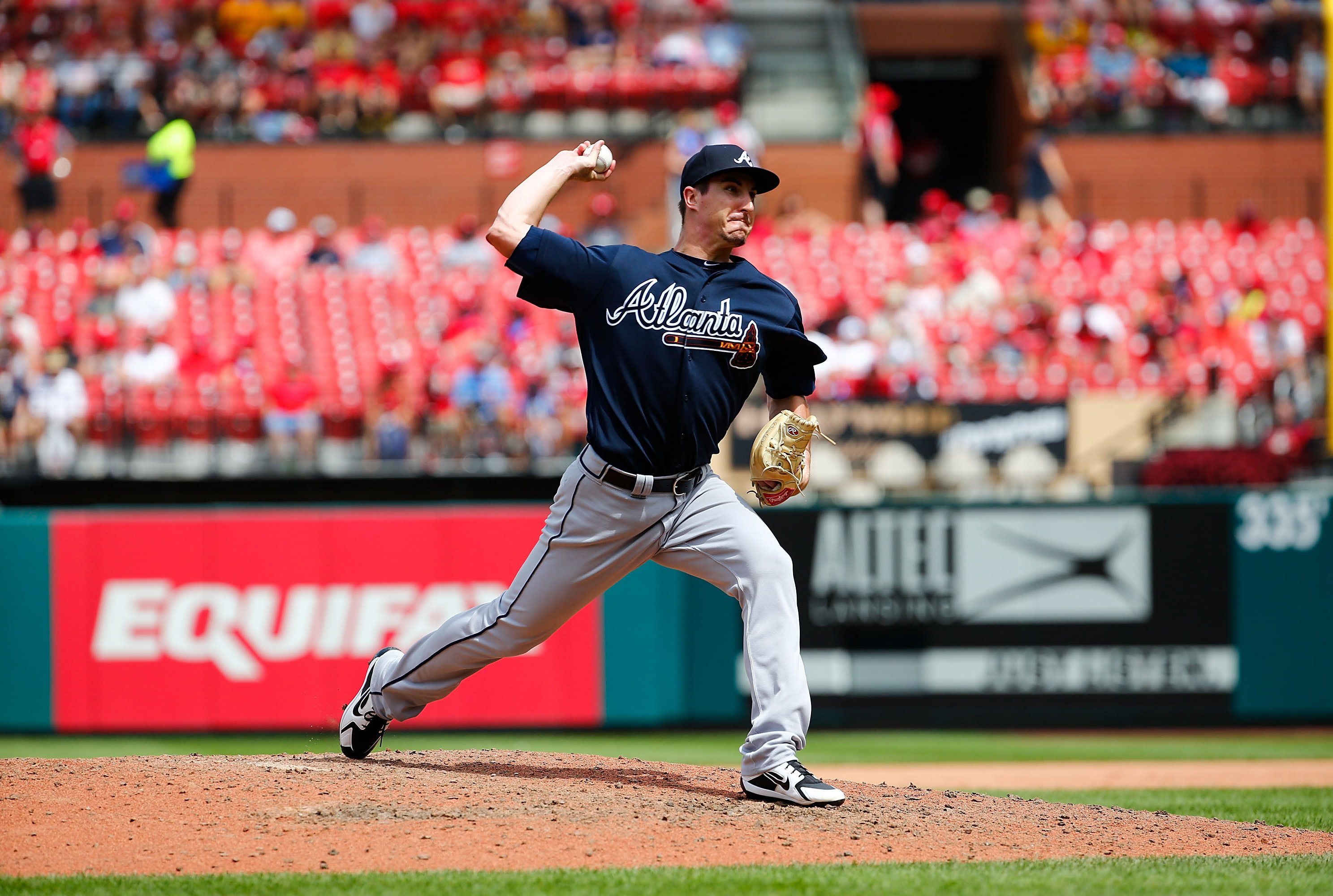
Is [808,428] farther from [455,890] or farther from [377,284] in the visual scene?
[377,284]

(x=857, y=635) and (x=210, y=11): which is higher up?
(x=210, y=11)

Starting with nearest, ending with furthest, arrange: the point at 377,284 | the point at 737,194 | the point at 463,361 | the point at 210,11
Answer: the point at 737,194 → the point at 463,361 → the point at 377,284 → the point at 210,11

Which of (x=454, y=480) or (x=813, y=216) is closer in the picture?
(x=454, y=480)

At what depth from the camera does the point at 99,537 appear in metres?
10.4

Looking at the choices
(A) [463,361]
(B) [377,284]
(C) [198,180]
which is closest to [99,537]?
(A) [463,361]

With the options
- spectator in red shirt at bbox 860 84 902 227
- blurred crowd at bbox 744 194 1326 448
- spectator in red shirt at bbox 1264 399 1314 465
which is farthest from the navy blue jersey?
spectator in red shirt at bbox 860 84 902 227

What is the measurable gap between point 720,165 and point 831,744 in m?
6.12

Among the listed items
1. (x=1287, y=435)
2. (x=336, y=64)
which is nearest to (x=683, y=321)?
(x=1287, y=435)

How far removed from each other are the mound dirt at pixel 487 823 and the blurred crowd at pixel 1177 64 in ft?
60.2

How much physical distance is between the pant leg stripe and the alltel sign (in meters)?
5.06

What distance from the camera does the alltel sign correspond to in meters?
10.3

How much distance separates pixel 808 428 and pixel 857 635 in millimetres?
5828

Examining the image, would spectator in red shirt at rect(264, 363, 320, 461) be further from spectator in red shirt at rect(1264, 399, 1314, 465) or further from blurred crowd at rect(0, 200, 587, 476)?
spectator in red shirt at rect(1264, 399, 1314, 465)

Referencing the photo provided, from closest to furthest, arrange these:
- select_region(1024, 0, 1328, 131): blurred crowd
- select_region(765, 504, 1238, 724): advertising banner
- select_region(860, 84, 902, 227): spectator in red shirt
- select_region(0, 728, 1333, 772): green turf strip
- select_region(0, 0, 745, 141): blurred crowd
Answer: select_region(0, 728, 1333, 772): green turf strip, select_region(765, 504, 1238, 724): advertising banner, select_region(0, 0, 745, 141): blurred crowd, select_region(860, 84, 902, 227): spectator in red shirt, select_region(1024, 0, 1328, 131): blurred crowd
